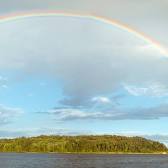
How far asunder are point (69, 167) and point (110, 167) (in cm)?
1413

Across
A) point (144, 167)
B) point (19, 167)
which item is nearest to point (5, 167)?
point (19, 167)

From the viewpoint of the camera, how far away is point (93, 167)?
14388 centimetres

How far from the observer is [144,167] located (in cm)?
15250

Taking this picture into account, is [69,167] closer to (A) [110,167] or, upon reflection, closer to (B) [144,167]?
(A) [110,167]

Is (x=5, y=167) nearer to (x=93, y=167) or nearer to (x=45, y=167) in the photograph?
(x=45, y=167)

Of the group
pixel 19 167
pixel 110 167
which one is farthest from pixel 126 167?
pixel 19 167

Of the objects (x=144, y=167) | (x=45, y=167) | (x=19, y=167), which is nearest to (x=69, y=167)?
(x=45, y=167)

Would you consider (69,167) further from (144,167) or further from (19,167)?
(144,167)

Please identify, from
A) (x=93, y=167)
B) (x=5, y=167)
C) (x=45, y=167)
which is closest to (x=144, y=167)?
(x=93, y=167)

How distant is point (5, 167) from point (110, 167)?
35697 millimetres

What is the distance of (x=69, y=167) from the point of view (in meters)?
144

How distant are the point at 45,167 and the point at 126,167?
94.3 feet

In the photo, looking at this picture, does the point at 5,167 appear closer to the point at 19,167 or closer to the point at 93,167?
the point at 19,167

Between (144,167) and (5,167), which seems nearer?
(5,167)
